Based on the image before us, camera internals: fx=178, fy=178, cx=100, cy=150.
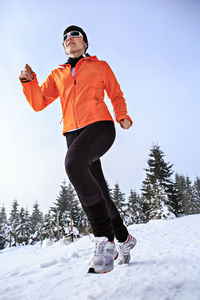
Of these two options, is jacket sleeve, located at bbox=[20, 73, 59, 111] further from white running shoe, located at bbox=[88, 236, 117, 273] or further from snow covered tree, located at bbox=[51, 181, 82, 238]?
snow covered tree, located at bbox=[51, 181, 82, 238]

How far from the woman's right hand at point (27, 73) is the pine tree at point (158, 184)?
25387 millimetres

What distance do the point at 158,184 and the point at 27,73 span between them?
2621cm

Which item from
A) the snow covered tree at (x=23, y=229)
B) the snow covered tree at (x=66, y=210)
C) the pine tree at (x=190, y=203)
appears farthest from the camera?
the pine tree at (x=190, y=203)

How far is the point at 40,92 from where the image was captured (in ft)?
8.75

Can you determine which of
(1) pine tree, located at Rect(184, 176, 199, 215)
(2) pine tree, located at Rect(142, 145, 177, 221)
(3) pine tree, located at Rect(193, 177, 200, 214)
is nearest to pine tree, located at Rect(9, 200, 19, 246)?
(2) pine tree, located at Rect(142, 145, 177, 221)

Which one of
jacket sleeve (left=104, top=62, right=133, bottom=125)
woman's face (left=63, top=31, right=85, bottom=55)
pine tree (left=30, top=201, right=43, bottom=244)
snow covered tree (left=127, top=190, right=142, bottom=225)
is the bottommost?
pine tree (left=30, top=201, right=43, bottom=244)

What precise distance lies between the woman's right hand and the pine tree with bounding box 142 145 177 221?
25.4 m

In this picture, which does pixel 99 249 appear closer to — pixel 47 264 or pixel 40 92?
pixel 47 264

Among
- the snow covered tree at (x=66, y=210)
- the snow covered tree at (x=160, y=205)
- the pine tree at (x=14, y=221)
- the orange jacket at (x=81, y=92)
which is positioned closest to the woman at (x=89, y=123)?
the orange jacket at (x=81, y=92)

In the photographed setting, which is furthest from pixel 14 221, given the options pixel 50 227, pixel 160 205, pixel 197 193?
pixel 197 193

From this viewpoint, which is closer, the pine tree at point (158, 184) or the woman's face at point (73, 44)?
the woman's face at point (73, 44)

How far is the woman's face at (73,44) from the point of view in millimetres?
2731

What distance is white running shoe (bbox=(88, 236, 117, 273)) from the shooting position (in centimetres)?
149

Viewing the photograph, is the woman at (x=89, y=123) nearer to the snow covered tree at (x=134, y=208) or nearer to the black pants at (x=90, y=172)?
the black pants at (x=90, y=172)
